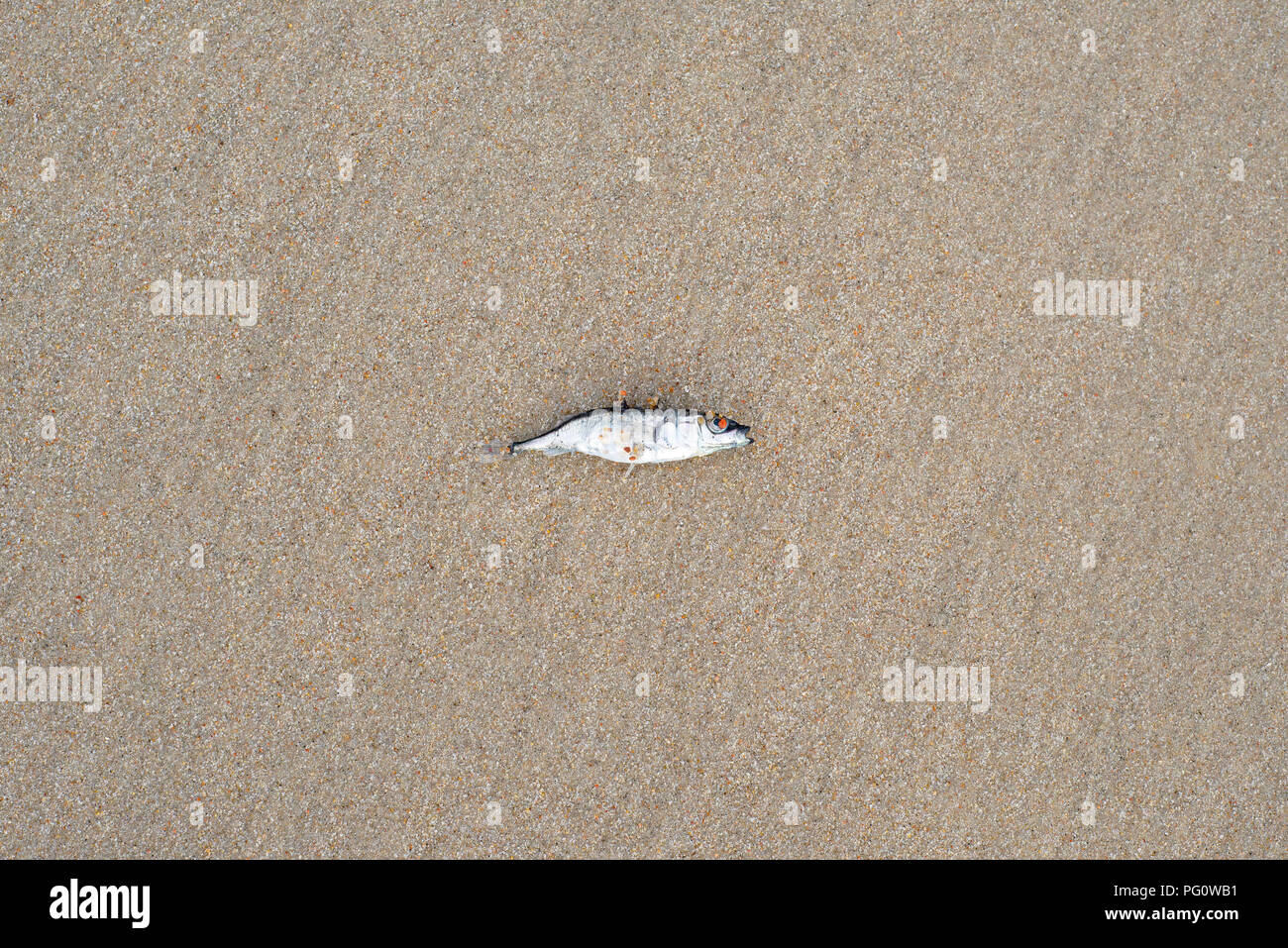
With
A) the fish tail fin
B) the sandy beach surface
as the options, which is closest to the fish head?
the sandy beach surface

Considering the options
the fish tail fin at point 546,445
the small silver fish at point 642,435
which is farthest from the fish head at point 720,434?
the fish tail fin at point 546,445

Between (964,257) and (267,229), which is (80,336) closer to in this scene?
(267,229)

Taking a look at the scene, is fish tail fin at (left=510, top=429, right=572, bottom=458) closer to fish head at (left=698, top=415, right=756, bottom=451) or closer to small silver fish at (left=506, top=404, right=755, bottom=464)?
small silver fish at (left=506, top=404, right=755, bottom=464)

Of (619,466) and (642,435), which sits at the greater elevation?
(642,435)

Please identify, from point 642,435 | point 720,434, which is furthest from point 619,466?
point 720,434

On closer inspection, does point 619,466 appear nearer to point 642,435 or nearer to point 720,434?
point 642,435

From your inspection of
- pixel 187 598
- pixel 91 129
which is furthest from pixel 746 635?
pixel 91 129
